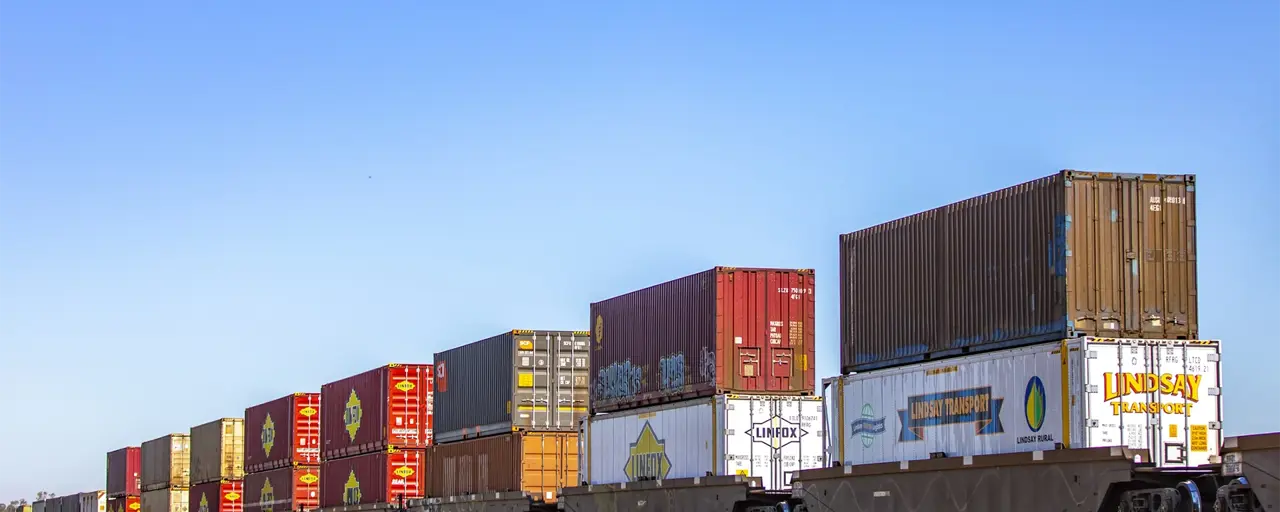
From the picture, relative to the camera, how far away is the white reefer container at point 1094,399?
56.9 feet

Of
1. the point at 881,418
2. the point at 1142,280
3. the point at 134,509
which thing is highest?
the point at 1142,280

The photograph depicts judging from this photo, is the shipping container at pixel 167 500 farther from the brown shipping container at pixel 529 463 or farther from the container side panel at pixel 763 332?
the container side panel at pixel 763 332

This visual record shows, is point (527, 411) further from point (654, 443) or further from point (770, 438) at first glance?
point (770, 438)

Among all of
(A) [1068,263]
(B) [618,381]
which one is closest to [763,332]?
(B) [618,381]

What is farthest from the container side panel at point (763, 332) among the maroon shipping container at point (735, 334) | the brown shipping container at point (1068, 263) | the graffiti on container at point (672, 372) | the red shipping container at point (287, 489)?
the red shipping container at point (287, 489)

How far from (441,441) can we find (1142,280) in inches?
925

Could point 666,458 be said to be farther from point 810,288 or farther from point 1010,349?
point 1010,349

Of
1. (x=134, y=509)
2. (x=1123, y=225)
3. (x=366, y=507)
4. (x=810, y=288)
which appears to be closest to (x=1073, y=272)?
(x=1123, y=225)

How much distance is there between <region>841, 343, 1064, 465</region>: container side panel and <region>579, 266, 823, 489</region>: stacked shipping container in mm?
2608

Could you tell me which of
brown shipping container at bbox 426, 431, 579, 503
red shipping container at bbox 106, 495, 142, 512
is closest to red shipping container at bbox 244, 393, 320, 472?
brown shipping container at bbox 426, 431, 579, 503

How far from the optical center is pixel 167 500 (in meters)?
63.9

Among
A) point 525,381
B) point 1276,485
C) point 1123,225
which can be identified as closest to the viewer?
point 1276,485

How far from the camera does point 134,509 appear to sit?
7156 centimetres

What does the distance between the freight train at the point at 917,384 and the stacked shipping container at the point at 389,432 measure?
12.3 ft
